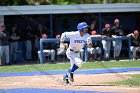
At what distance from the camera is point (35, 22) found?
22391mm

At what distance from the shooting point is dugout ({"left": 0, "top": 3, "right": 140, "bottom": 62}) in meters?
21.1

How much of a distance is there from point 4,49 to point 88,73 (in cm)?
540

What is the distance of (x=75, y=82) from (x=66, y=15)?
1032 cm

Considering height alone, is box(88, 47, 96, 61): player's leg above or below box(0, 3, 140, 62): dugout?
below

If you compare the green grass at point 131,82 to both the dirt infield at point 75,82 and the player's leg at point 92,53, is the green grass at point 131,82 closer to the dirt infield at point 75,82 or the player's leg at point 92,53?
the dirt infield at point 75,82

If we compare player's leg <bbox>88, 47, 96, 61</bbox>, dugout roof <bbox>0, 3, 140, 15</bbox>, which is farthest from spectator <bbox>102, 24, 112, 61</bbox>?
dugout roof <bbox>0, 3, 140, 15</bbox>

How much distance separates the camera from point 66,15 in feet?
75.3

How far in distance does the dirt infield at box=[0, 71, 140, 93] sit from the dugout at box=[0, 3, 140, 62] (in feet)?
21.9

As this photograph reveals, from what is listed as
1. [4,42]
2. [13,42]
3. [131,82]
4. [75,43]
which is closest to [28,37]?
[13,42]

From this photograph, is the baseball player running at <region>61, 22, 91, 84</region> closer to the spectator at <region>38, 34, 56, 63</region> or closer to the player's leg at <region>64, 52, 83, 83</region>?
the player's leg at <region>64, 52, 83, 83</region>

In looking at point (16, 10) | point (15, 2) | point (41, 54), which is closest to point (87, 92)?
point (41, 54)

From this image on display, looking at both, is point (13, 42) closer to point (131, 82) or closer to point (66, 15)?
point (66, 15)

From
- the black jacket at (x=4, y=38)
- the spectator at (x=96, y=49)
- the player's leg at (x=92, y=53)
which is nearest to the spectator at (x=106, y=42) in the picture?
the spectator at (x=96, y=49)

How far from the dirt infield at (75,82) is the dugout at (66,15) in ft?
21.9
